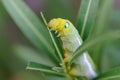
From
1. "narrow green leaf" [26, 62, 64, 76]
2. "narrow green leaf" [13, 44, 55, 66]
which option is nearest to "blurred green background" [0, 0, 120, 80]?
"narrow green leaf" [13, 44, 55, 66]

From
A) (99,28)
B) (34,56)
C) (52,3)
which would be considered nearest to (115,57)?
(99,28)

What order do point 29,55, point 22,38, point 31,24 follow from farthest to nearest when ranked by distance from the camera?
point 22,38
point 29,55
point 31,24

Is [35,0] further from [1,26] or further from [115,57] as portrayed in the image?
[115,57]

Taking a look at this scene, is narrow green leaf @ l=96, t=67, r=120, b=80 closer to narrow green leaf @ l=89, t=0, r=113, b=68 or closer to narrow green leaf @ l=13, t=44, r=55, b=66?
narrow green leaf @ l=89, t=0, r=113, b=68

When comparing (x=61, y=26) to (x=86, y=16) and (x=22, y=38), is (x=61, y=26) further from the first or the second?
(x=22, y=38)

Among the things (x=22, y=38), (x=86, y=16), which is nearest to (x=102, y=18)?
(x=86, y=16)
